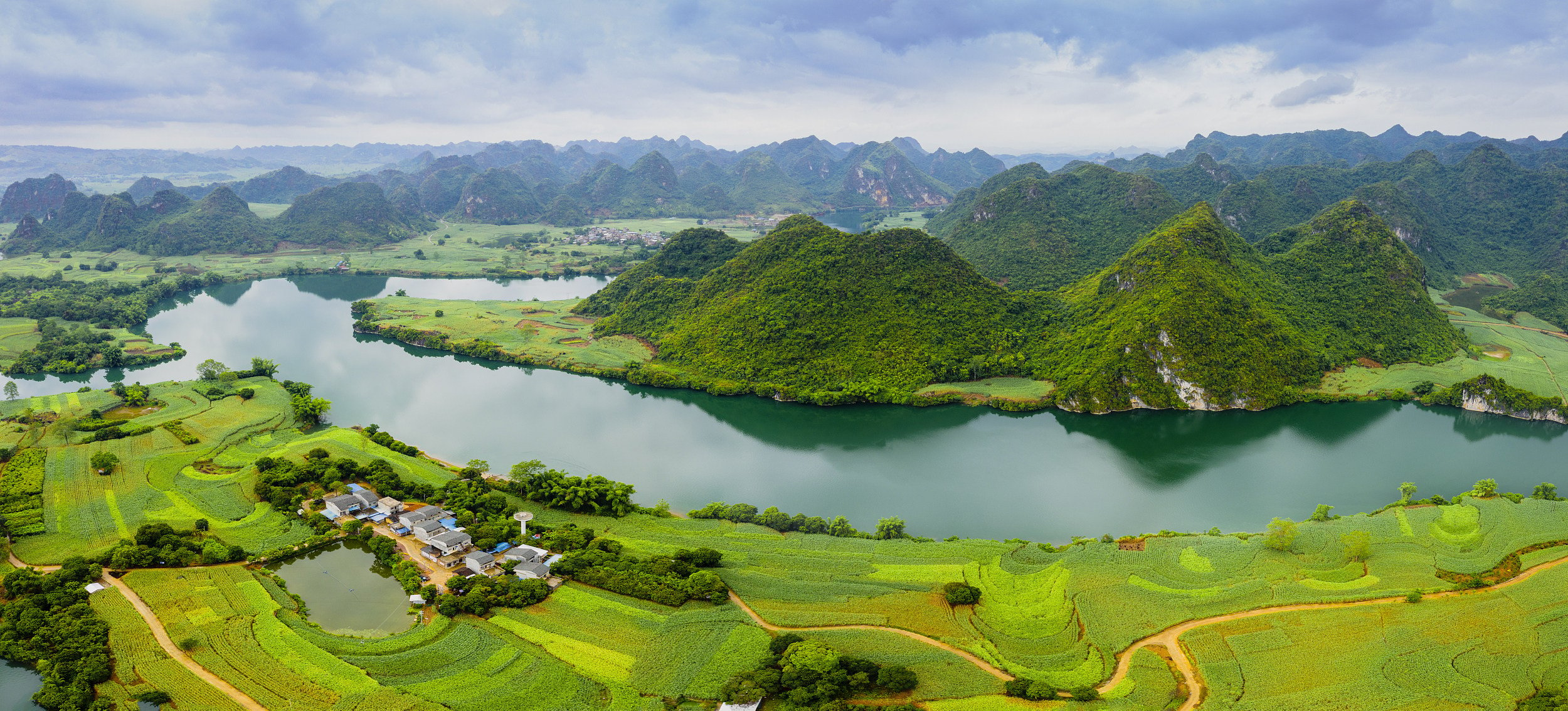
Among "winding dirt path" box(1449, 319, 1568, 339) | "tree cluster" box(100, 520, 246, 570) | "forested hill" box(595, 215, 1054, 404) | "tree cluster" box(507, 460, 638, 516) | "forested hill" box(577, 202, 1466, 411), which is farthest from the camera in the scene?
"winding dirt path" box(1449, 319, 1568, 339)

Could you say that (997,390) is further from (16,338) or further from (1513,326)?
(16,338)

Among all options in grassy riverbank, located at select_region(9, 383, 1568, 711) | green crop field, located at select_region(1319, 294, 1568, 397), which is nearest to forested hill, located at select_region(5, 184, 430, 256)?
grassy riverbank, located at select_region(9, 383, 1568, 711)

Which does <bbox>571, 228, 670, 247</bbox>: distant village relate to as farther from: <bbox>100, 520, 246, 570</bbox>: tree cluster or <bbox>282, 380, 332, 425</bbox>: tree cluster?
<bbox>100, 520, 246, 570</bbox>: tree cluster

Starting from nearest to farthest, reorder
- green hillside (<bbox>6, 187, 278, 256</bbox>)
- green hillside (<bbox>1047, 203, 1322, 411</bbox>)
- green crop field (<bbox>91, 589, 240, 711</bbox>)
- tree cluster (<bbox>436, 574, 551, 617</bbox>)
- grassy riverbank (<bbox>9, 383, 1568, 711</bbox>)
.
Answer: green crop field (<bbox>91, 589, 240, 711</bbox>) < grassy riverbank (<bbox>9, 383, 1568, 711</bbox>) < tree cluster (<bbox>436, 574, 551, 617</bbox>) < green hillside (<bbox>1047, 203, 1322, 411</bbox>) < green hillside (<bbox>6, 187, 278, 256</bbox>)

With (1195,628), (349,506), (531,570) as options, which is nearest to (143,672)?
(349,506)

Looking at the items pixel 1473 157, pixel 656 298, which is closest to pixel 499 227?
pixel 656 298

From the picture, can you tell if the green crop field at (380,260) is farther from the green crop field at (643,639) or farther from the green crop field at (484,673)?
the green crop field at (484,673)
